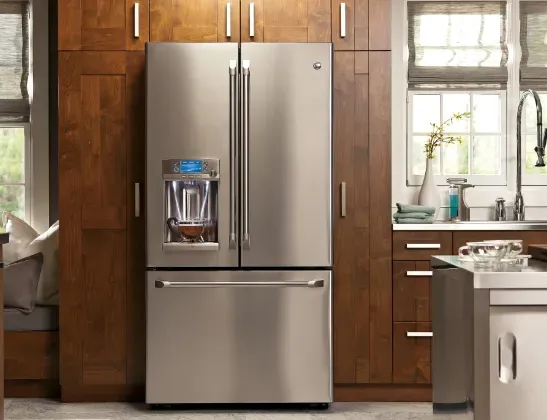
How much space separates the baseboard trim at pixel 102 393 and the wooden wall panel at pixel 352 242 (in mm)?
1027

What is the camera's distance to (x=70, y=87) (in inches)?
166

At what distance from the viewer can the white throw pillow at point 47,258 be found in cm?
450

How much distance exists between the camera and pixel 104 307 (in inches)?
166

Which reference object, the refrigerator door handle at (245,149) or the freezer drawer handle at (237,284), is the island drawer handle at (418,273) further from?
the refrigerator door handle at (245,149)

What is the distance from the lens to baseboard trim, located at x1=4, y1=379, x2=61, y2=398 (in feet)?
14.4

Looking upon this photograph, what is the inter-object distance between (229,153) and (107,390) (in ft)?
4.46

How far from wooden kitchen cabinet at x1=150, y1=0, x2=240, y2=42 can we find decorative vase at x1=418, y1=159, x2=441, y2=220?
1.40m

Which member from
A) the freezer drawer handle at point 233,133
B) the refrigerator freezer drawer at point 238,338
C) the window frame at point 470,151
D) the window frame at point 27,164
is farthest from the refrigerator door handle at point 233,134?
the window frame at point 27,164

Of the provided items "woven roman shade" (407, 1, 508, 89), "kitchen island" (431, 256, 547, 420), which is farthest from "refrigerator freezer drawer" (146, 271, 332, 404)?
"woven roman shade" (407, 1, 508, 89)

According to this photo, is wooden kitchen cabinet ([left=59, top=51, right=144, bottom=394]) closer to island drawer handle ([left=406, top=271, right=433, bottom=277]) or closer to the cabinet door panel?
the cabinet door panel

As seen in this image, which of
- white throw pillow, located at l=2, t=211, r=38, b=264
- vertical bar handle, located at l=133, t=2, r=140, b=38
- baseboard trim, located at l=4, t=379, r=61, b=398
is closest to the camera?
vertical bar handle, located at l=133, t=2, r=140, b=38

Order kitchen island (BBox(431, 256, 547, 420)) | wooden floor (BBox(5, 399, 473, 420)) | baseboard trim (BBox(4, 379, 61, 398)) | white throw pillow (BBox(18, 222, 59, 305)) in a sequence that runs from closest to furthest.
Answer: kitchen island (BBox(431, 256, 547, 420)), wooden floor (BBox(5, 399, 473, 420)), baseboard trim (BBox(4, 379, 61, 398)), white throw pillow (BBox(18, 222, 59, 305))

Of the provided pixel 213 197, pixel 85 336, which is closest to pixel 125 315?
pixel 85 336

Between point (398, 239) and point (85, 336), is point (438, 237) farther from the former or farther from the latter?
Answer: point (85, 336)
